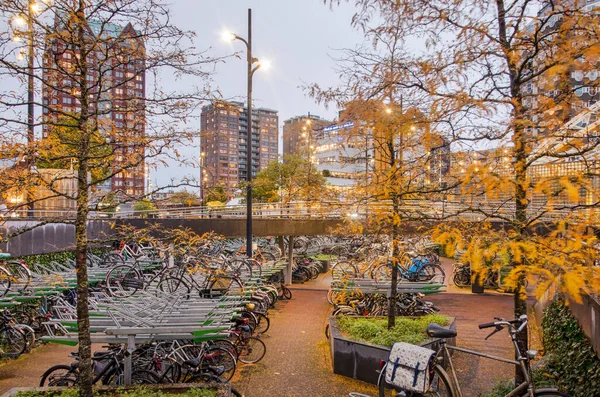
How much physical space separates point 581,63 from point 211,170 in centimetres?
408

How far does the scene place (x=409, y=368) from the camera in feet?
13.9

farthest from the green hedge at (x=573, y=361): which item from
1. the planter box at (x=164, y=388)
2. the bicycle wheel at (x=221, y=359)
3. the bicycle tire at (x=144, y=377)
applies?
the bicycle tire at (x=144, y=377)

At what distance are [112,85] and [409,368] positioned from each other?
473 cm

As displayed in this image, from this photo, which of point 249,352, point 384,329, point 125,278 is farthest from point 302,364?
point 125,278

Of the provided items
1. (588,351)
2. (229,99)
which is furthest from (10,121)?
(588,351)

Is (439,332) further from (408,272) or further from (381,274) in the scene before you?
(408,272)

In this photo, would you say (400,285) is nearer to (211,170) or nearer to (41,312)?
(211,170)

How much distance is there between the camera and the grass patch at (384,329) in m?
7.54

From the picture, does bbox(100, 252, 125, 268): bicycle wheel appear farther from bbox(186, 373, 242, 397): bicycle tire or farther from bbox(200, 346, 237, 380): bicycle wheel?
bbox(186, 373, 242, 397): bicycle tire

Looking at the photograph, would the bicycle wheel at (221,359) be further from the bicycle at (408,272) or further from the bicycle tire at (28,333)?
the bicycle tire at (28,333)

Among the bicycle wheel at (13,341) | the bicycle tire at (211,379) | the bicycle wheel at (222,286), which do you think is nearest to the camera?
the bicycle tire at (211,379)

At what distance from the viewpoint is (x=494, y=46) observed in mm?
4434

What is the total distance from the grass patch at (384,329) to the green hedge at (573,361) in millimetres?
2196

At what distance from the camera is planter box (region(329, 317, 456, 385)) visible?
23.7ft
